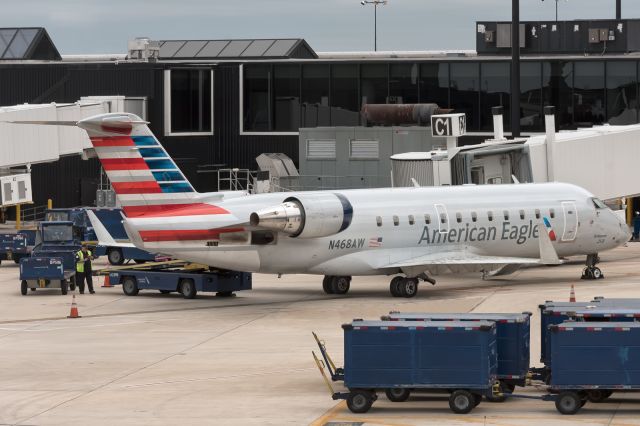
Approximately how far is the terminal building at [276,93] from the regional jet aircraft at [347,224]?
83.1 ft

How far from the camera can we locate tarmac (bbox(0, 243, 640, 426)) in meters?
25.1

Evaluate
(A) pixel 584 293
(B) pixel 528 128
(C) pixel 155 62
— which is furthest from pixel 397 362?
(C) pixel 155 62

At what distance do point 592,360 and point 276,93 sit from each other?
184 feet

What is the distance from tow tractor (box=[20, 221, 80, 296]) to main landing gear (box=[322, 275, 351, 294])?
9.40 metres

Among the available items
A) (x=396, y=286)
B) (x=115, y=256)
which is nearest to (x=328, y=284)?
(x=396, y=286)

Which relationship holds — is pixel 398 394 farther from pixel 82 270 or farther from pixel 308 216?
pixel 82 270

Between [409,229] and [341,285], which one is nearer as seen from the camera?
[409,229]

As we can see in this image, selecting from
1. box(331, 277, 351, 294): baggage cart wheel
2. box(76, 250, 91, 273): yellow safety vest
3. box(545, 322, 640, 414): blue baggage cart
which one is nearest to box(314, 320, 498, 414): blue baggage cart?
box(545, 322, 640, 414): blue baggage cart

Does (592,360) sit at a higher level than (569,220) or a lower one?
lower

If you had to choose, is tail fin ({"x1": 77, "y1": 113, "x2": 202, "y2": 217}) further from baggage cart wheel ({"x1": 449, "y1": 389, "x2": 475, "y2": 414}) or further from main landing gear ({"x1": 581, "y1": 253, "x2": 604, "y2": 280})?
baggage cart wheel ({"x1": 449, "y1": 389, "x2": 475, "y2": 414})

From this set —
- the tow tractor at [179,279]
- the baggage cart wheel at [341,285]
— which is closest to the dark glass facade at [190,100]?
the tow tractor at [179,279]

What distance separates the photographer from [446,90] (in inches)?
3000

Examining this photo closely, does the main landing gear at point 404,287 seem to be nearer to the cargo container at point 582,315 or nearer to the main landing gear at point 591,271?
the main landing gear at point 591,271

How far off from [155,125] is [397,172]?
23799 millimetres
